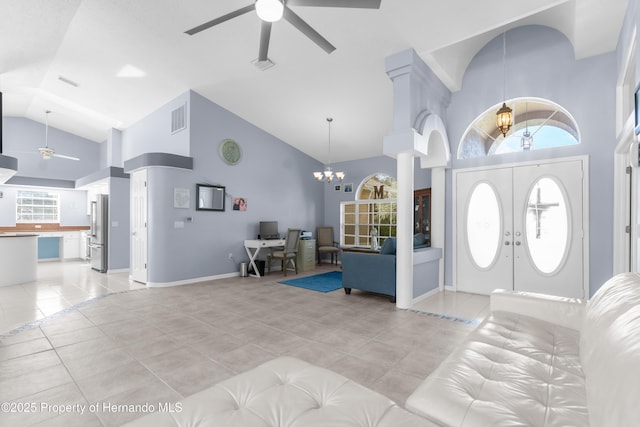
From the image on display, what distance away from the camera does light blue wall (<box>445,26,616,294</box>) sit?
13.2 ft

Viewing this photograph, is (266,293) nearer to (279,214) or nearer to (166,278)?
(166,278)

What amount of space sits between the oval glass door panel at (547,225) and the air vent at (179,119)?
6372mm

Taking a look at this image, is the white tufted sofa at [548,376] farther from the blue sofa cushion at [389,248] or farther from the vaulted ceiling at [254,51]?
the vaulted ceiling at [254,51]

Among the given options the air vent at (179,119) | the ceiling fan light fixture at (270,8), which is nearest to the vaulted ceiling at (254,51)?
the air vent at (179,119)

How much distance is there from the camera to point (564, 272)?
434 centimetres

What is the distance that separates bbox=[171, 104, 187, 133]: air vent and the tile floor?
328 cm

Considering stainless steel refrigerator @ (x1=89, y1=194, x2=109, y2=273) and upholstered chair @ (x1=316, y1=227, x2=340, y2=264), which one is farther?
upholstered chair @ (x1=316, y1=227, x2=340, y2=264)

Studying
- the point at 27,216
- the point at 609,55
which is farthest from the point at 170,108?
the point at 609,55

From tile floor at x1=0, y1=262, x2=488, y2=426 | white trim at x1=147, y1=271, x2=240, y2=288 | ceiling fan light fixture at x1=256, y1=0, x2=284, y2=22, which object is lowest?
white trim at x1=147, y1=271, x2=240, y2=288

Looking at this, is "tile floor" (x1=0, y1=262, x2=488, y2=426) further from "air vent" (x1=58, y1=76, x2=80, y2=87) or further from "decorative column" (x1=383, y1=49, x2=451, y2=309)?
"air vent" (x1=58, y1=76, x2=80, y2=87)

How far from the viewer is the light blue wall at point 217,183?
18.7 ft

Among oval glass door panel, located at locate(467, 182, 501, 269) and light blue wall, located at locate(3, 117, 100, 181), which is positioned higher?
light blue wall, located at locate(3, 117, 100, 181)

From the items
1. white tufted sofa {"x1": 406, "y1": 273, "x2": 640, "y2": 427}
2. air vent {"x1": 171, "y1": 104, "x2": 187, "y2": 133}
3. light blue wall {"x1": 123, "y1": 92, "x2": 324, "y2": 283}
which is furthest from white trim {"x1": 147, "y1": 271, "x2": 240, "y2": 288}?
white tufted sofa {"x1": 406, "y1": 273, "x2": 640, "y2": 427}

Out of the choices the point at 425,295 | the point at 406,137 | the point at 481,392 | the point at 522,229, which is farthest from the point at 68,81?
the point at 522,229
